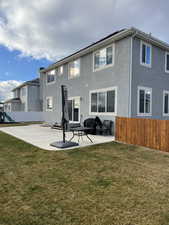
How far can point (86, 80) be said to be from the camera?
11.2 metres

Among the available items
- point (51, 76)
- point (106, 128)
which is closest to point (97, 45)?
point (106, 128)

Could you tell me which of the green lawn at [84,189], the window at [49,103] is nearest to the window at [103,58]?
the green lawn at [84,189]

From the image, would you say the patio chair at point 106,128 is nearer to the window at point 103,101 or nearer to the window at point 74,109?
the window at point 103,101

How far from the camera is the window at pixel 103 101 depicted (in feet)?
30.4

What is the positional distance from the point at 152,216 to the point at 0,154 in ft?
17.3

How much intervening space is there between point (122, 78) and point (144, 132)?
3620mm

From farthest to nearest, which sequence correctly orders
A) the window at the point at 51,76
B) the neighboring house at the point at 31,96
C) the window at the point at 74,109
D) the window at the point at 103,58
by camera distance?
the neighboring house at the point at 31,96 → the window at the point at 51,76 → the window at the point at 74,109 → the window at the point at 103,58

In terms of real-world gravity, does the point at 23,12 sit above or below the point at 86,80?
above

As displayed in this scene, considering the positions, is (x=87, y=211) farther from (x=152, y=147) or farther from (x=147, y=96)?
(x=147, y=96)

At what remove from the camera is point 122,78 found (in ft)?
28.4

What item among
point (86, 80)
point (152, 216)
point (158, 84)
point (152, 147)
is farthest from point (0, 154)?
point (158, 84)

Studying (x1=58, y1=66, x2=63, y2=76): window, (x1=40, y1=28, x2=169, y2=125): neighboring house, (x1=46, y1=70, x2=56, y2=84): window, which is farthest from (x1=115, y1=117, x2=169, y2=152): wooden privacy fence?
(x1=46, y1=70, x2=56, y2=84): window

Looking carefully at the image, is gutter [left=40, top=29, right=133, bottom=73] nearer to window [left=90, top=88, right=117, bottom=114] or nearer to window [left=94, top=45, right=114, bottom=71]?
window [left=94, top=45, right=114, bottom=71]

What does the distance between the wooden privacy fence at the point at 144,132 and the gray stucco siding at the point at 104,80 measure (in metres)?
1.41
